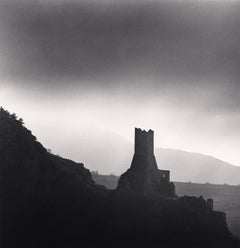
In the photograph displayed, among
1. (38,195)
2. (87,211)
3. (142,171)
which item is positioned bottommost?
(87,211)

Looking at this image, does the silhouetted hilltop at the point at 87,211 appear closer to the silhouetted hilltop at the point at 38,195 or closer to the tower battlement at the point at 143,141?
the silhouetted hilltop at the point at 38,195

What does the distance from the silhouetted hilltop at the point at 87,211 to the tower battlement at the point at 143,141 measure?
1.03 metres

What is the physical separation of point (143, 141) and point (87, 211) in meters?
13.3

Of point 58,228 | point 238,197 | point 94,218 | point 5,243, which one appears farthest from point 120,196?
point 238,197

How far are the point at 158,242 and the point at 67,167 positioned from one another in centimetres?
2141

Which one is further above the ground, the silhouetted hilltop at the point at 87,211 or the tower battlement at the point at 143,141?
the tower battlement at the point at 143,141

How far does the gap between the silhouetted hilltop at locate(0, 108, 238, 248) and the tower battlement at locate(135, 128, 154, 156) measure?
103 cm

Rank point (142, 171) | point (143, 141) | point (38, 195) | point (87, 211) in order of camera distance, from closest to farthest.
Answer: point (142, 171), point (143, 141), point (87, 211), point (38, 195)

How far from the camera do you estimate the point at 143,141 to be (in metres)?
67.1

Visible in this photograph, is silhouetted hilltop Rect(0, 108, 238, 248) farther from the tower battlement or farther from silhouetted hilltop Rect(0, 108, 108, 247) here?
the tower battlement

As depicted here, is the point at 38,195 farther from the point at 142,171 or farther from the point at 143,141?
the point at 143,141

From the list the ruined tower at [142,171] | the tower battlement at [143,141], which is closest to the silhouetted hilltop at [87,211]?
the ruined tower at [142,171]

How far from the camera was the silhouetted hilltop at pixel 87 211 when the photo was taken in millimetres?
65125

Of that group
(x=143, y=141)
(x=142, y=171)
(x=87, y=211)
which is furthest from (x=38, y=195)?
(x=143, y=141)
